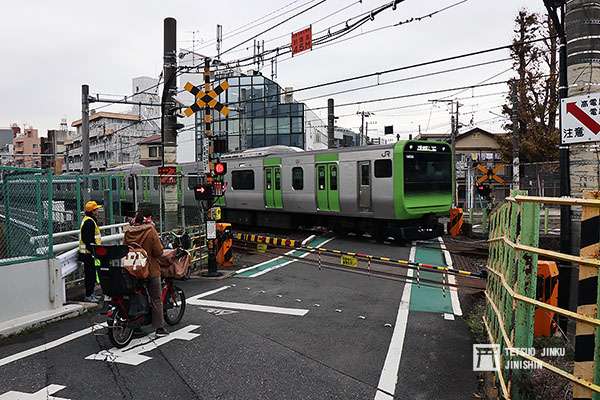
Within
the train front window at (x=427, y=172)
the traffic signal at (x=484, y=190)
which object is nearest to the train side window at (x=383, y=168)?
the train front window at (x=427, y=172)

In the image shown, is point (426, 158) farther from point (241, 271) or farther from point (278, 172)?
point (241, 271)

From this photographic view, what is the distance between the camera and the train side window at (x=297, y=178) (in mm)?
16922

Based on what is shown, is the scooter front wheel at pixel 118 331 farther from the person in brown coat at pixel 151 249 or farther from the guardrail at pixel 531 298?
the guardrail at pixel 531 298

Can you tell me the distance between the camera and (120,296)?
588cm

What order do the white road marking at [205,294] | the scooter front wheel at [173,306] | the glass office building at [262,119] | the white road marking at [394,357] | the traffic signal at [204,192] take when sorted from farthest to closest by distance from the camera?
the glass office building at [262,119]
the traffic signal at [204,192]
the white road marking at [205,294]
the scooter front wheel at [173,306]
the white road marking at [394,357]

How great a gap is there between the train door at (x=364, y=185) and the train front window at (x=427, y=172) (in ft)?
3.98

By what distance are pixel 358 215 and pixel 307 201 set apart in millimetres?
2393

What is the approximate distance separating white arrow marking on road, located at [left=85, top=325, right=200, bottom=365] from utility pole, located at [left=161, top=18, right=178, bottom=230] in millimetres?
6227

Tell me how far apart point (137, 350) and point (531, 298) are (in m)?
4.49

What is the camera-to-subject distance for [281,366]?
207 inches

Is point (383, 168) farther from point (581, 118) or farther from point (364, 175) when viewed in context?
point (581, 118)

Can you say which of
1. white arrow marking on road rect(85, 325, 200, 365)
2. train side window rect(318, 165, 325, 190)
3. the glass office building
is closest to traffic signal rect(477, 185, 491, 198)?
train side window rect(318, 165, 325, 190)

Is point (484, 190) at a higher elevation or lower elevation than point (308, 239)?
higher

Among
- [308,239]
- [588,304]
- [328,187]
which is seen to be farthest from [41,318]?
[328,187]
